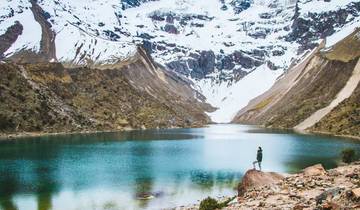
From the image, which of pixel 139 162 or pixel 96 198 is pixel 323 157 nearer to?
pixel 139 162

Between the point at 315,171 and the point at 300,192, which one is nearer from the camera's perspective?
the point at 300,192

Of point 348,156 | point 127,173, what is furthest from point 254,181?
point 348,156

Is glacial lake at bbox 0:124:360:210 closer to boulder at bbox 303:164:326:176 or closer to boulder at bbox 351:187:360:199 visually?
boulder at bbox 303:164:326:176

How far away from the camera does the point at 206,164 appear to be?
107 m

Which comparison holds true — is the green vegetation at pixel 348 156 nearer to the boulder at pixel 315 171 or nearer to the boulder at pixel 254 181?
the boulder at pixel 315 171

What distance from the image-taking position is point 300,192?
46.9 m

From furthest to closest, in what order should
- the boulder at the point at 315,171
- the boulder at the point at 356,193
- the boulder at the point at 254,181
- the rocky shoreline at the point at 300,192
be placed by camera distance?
the boulder at the point at 315,171, the boulder at the point at 254,181, the rocky shoreline at the point at 300,192, the boulder at the point at 356,193

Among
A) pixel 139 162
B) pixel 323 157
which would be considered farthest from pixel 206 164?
pixel 323 157

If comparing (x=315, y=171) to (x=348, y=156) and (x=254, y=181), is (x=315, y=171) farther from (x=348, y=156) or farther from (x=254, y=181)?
(x=348, y=156)

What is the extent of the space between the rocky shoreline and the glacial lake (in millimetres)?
9802

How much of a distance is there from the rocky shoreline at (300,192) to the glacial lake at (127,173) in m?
9.80

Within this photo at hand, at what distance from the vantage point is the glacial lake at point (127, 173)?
217ft

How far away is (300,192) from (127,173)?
48.6m

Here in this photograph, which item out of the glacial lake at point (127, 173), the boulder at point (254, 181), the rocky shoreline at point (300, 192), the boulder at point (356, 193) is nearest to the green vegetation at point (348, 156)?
the glacial lake at point (127, 173)
